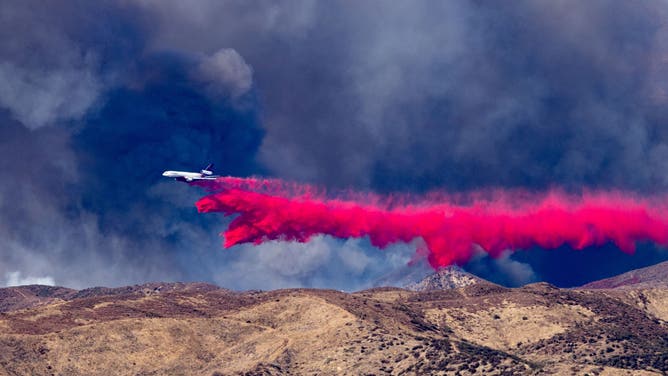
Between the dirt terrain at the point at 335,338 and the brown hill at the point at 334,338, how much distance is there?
249 millimetres

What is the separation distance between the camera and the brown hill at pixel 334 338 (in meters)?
158

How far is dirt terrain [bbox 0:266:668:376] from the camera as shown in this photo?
158250 millimetres

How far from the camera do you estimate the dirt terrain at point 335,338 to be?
158 m

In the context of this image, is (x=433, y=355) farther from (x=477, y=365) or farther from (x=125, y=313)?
(x=125, y=313)

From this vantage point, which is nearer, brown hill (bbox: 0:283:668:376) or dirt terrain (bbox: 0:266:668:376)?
dirt terrain (bbox: 0:266:668:376)

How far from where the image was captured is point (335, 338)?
168000 mm

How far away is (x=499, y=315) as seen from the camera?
623ft

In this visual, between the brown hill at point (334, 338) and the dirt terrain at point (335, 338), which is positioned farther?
the brown hill at point (334, 338)

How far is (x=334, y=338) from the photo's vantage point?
6619 inches

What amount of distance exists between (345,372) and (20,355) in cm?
5800

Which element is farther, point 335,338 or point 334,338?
point 334,338

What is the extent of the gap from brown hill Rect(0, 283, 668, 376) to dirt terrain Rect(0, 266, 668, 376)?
0.82ft

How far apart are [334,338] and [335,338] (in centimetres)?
23

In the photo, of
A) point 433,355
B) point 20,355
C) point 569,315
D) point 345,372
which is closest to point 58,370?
point 20,355
